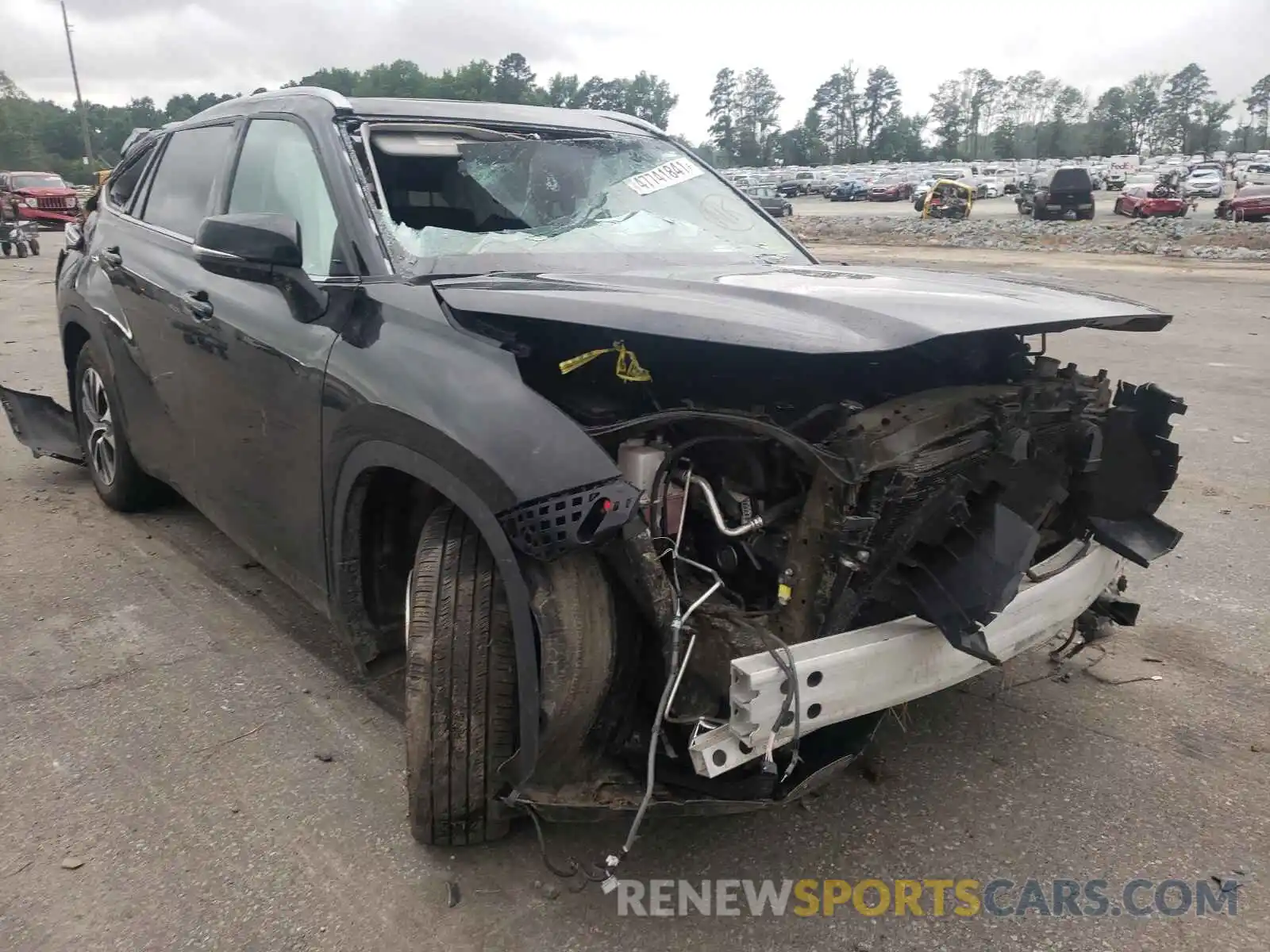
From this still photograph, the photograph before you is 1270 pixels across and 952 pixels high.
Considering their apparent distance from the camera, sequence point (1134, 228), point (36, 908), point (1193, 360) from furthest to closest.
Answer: point (1134, 228) < point (1193, 360) < point (36, 908)

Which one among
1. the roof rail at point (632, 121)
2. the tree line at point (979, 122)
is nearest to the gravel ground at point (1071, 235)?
the roof rail at point (632, 121)

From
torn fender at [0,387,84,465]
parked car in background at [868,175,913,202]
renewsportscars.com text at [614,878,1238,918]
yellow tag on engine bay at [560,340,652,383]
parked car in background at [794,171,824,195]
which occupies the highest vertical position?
parked car in background at [794,171,824,195]

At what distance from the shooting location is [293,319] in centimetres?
280

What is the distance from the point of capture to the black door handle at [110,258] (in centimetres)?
416

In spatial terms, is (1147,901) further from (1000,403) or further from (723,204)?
(723,204)

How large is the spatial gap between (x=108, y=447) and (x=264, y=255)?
2.72 metres

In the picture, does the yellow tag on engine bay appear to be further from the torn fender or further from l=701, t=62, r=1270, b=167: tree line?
l=701, t=62, r=1270, b=167: tree line

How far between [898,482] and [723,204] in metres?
2.07

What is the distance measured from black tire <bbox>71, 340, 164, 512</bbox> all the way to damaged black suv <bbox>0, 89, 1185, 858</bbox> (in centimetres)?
172

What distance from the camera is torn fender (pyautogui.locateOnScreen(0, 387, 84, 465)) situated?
5398 millimetres

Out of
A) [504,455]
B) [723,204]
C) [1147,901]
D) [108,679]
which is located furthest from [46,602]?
[1147,901]

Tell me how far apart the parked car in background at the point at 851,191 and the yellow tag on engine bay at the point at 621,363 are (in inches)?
2390

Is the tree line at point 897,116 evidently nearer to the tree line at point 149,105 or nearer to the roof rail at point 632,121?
the tree line at point 149,105

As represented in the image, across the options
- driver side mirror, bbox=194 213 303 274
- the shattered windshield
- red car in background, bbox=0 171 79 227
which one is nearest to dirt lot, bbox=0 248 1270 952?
driver side mirror, bbox=194 213 303 274
